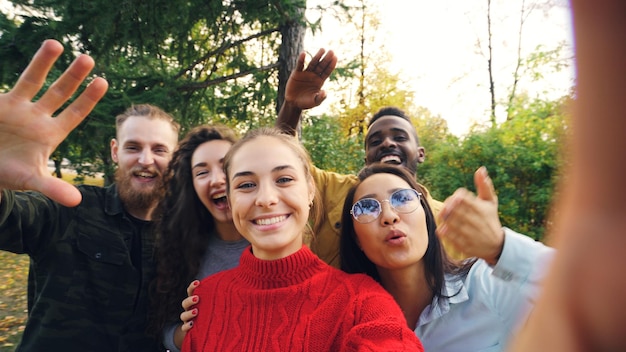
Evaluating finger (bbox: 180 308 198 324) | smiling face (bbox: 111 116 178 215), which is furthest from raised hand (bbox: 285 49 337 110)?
Result: finger (bbox: 180 308 198 324)

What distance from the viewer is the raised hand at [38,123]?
155 cm

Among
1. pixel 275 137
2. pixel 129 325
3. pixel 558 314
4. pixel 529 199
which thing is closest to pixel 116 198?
pixel 129 325

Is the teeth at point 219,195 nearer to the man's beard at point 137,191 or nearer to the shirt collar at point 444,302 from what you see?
the man's beard at point 137,191

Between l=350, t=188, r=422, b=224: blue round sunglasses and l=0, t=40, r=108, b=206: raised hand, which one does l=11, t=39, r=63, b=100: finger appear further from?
l=350, t=188, r=422, b=224: blue round sunglasses

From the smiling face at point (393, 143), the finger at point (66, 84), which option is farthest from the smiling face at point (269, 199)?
the smiling face at point (393, 143)

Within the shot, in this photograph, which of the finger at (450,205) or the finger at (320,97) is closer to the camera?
the finger at (450,205)

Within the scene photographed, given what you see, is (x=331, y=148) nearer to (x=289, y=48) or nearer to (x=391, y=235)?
(x=289, y=48)

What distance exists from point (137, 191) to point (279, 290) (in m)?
1.56

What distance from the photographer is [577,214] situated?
389 millimetres

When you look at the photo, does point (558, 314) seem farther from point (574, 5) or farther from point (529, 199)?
point (529, 199)

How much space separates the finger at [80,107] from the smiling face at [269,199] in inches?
26.2

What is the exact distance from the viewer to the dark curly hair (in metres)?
2.41

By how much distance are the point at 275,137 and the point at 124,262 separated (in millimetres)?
1348

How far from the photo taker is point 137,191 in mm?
2770
